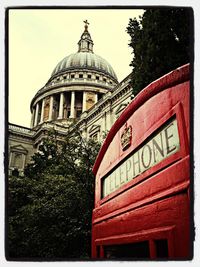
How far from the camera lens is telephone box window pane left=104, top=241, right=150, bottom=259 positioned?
2609 millimetres

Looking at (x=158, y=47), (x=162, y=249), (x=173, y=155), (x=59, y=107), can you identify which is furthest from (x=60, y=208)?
(x=59, y=107)

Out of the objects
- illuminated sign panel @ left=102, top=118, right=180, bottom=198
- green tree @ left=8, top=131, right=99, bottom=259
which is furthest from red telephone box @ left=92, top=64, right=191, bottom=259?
green tree @ left=8, top=131, right=99, bottom=259

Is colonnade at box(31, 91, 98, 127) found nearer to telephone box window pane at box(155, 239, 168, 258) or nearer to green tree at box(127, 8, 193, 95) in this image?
green tree at box(127, 8, 193, 95)

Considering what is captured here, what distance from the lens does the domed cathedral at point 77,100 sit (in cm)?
2197

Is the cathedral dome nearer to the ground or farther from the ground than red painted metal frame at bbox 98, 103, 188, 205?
farther from the ground

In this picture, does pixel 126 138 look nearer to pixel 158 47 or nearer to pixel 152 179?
pixel 152 179

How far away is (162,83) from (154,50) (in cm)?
250

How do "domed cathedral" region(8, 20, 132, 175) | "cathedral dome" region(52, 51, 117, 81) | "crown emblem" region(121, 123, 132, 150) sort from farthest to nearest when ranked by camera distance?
"cathedral dome" region(52, 51, 117, 81) < "domed cathedral" region(8, 20, 132, 175) < "crown emblem" region(121, 123, 132, 150)

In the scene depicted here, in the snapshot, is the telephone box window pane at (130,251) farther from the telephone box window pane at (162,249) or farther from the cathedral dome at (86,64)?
the cathedral dome at (86,64)

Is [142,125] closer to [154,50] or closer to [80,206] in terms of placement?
[154,50]

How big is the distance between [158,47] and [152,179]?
9.76ft

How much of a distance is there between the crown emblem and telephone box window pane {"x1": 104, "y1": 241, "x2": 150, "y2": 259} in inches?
34.5

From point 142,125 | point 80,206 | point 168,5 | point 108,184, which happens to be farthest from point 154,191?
point 80,206

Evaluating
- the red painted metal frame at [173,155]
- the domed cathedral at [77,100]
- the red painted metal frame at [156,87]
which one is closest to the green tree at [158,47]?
the red painted metal frame at [156,87]
